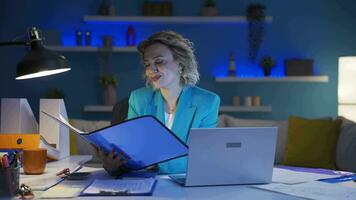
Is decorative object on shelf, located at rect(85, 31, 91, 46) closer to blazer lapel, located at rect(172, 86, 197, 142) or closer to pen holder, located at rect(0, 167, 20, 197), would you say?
blazer lapel, located at rect(172, 86, 197, 142)

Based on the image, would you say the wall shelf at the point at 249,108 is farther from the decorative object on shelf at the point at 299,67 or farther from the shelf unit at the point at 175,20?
the decorative object on shelf at the point at 299,67

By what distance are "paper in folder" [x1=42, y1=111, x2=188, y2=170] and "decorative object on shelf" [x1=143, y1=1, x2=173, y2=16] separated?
3109 millimetres

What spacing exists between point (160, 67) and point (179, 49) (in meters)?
0.19

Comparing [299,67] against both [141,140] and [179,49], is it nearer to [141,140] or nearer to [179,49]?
[179,49]

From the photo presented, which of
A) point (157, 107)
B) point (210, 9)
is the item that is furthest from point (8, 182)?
point (210, 9)

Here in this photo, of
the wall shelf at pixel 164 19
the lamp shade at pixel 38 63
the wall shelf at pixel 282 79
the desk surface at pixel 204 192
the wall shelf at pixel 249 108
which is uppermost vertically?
the wall shelf at pixel 164 19

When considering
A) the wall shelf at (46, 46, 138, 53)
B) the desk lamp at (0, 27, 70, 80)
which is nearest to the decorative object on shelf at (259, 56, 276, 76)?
the wall shelf at (46, 46, 138, 53)

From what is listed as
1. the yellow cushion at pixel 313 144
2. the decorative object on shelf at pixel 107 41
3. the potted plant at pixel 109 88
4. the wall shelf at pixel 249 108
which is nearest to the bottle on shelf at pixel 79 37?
the decorative object on shelf at pixel 107 41

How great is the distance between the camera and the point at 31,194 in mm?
1244

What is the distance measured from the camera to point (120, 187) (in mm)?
1341

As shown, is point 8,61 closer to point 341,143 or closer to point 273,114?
point 273,114

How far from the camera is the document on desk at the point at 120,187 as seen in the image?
4.14ft

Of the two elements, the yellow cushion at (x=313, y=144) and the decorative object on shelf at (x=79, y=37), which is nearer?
the yellow cushion at (x=313, y=144)

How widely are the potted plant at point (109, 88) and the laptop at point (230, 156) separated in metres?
3.12
